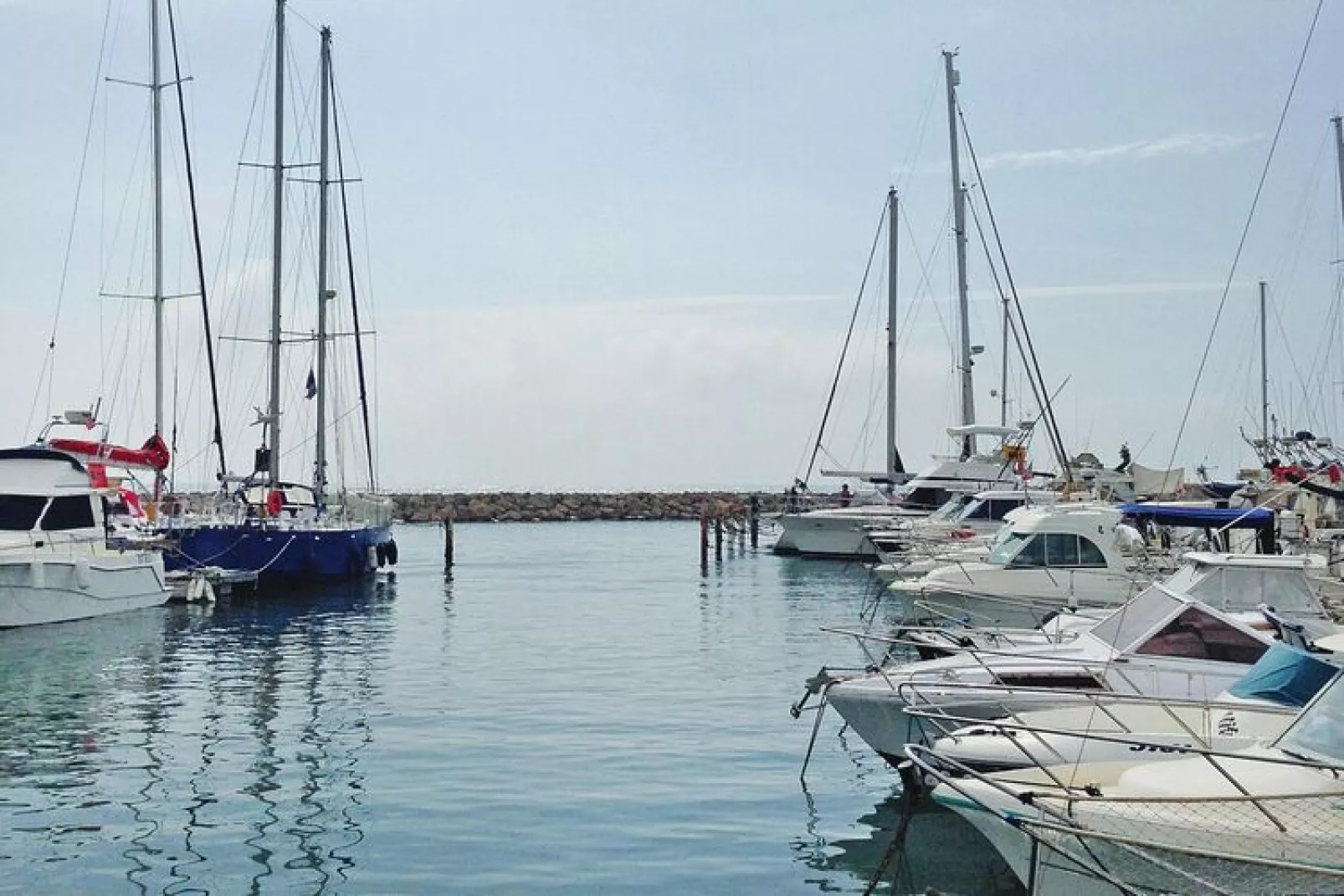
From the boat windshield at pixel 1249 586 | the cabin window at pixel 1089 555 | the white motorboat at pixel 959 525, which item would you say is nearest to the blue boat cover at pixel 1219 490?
the white motorboat at pixel 959 525

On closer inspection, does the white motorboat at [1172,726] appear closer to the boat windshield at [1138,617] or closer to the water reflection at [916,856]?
the water reflection at [916,856]

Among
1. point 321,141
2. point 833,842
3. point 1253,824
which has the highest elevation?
point 321,141

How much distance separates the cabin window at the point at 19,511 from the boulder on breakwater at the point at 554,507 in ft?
228

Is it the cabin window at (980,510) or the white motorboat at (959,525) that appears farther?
the cabin window at (980,510)

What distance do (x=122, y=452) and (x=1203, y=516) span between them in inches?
999

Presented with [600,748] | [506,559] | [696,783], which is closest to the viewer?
[696,783]

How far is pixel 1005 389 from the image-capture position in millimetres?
60625

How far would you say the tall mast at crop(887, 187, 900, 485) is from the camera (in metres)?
54.0

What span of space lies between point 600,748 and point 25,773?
6.23 meters

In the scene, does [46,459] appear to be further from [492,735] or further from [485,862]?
[485,862]

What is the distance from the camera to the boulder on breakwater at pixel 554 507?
102m

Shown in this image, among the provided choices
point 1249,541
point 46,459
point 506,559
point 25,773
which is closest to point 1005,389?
point 506,559

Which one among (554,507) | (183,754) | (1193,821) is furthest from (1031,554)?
(554,507)

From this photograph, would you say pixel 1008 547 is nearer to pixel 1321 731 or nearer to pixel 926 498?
pixel 1321 731
